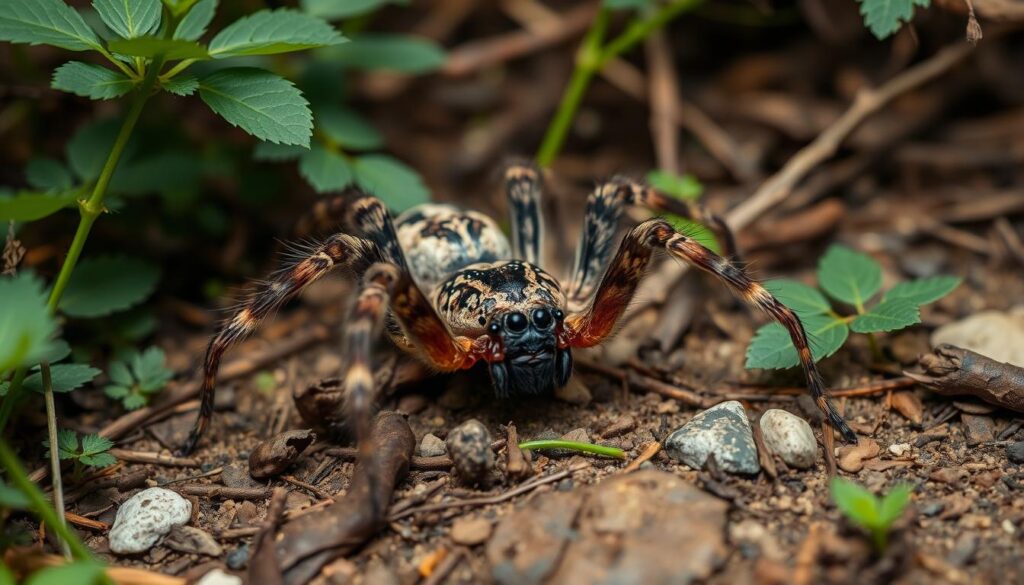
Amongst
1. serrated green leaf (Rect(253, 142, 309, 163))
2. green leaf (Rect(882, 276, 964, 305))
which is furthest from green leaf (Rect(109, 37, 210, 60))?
green leaf (Rect(882, 276, 964, 305))

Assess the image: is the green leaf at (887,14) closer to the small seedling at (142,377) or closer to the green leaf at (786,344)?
the green leaf at (786,344)

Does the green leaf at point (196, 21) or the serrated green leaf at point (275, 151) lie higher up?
the green leaf at point (196, 21)

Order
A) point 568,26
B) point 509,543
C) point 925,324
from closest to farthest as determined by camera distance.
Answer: point 509,543
point 925,324
point 568,26

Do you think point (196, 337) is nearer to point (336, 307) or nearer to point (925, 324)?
point (336, 307)

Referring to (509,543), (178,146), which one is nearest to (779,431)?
(509,543)

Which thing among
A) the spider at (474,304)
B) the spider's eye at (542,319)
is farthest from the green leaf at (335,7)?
the spider's eye at (542,319)

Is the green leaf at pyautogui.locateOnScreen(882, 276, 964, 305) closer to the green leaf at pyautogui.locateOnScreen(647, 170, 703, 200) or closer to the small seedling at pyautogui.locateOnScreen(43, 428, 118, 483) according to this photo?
the green leaf at pyautogui.locateOnScreen(647, 170, 703, 200)
